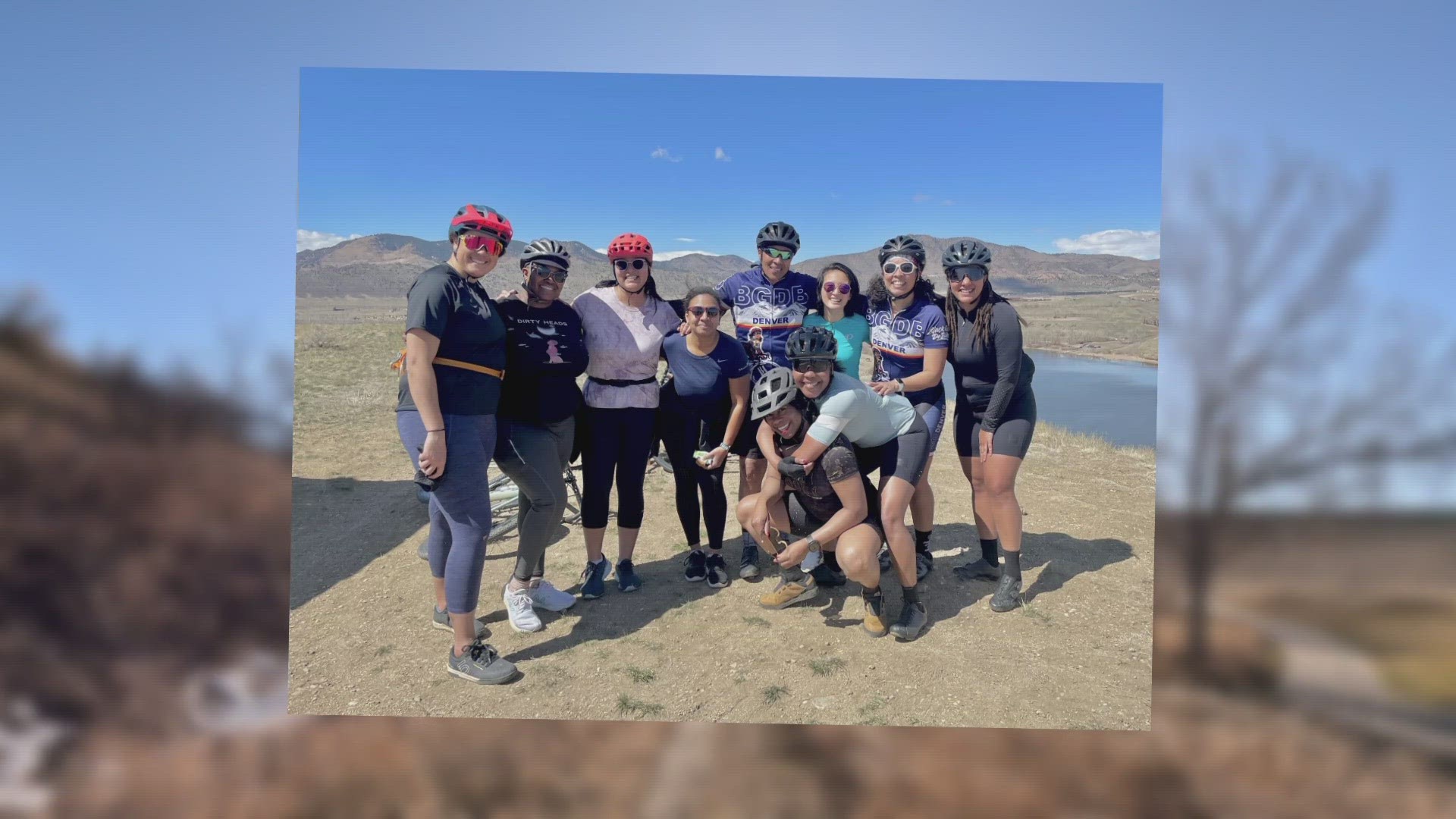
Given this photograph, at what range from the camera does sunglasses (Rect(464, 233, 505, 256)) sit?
10.1 feet

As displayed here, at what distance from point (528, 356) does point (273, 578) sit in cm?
267

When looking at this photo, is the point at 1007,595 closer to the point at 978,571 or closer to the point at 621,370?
the point at 978,571

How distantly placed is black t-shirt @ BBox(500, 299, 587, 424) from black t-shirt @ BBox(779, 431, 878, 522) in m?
1.25

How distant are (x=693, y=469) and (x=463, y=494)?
145 cm

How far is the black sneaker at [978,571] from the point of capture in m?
4.48

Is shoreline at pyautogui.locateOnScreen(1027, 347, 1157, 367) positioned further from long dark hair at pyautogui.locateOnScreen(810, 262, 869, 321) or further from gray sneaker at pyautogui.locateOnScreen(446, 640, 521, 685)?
gray sneaker at pyautogui.locateOnScreen(446, 640, 521, 685)

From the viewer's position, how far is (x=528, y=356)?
355 cm

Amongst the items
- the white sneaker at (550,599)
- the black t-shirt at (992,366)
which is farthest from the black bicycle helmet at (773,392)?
the white sneaker at (550,599)

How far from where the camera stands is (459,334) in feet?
10.1

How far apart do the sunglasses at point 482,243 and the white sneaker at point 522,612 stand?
6.47 feet

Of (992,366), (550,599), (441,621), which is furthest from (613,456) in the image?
(992,366)

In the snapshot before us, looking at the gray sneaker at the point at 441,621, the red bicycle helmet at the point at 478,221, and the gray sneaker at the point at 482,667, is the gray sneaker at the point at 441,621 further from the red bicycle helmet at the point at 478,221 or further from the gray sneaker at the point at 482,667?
the red bicycle helmet at the point at 478,221

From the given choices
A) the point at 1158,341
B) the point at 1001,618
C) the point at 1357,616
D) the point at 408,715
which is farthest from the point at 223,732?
the point at 1357,616

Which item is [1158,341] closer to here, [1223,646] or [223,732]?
[1223,646]
